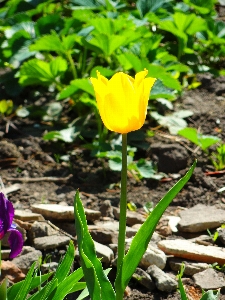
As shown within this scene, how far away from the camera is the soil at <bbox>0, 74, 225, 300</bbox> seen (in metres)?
3.20

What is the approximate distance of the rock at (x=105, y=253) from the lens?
2.51 metres

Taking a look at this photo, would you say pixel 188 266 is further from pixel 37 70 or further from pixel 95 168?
pixel 37 70

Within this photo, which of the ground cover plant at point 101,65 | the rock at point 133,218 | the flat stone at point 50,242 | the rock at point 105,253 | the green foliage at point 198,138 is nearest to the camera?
the rock at point 105,253

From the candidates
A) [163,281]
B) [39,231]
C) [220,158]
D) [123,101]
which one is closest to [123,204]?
[123,101]

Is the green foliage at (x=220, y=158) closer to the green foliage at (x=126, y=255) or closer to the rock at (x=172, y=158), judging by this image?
the rock at (x=172, y=158)

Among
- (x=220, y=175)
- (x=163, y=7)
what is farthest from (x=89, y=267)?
(x=163, y=7)

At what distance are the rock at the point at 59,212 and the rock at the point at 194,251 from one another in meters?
0.41

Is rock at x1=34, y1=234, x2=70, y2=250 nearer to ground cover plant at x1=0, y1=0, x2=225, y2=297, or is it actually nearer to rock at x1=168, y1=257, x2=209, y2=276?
rock at x1=168, y1=257, x2=209, y2=276

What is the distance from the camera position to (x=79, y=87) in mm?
3439

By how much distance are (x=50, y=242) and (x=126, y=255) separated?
970 mm

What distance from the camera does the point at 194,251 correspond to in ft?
8.38

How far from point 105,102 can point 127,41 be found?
218cm

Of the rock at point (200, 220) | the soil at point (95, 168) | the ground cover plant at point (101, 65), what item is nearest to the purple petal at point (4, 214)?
the rock at point (200, 220)

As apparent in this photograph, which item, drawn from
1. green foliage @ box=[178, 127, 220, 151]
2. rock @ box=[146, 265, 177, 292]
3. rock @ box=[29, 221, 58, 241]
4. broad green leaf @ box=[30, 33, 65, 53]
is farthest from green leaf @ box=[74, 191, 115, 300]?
broad green leaf @ box=[30, 33, 65, 53]
